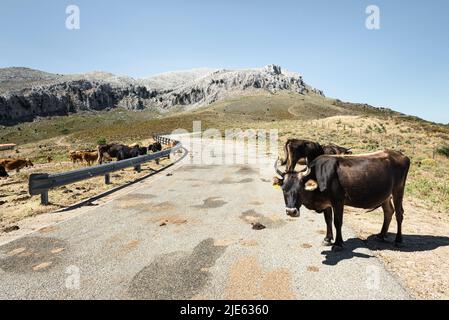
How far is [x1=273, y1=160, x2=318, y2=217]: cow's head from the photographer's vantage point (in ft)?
19.4

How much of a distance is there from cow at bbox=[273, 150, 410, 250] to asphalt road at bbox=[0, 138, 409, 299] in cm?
84

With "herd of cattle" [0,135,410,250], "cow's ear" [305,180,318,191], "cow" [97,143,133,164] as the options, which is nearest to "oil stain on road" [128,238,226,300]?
"herd of cattle" [0,135,410,250]

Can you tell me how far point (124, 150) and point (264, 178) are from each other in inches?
358

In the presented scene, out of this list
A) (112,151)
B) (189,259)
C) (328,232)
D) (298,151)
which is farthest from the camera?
(112,151)

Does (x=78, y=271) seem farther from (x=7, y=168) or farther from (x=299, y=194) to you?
(x=7, y=168)

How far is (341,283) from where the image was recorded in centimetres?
491

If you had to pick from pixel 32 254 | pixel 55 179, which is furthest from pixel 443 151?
pixel 32 254

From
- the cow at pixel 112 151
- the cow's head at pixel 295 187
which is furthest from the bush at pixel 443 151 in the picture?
the cow's head at pixel 295 187

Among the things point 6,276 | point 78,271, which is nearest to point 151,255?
point 78,271

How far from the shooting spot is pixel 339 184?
6.28 m

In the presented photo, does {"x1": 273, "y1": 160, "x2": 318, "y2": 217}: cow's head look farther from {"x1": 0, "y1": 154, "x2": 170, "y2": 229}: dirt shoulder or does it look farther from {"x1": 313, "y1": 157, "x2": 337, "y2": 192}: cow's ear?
{"x1": 0, "y1": 154, "x2": 170, "y2": 229}: dirt shoulder

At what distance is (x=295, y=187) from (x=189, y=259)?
2.24 m

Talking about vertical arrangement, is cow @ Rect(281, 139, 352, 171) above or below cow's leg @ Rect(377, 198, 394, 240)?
above

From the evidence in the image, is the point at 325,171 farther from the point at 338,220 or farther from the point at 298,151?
the point at 298,151
